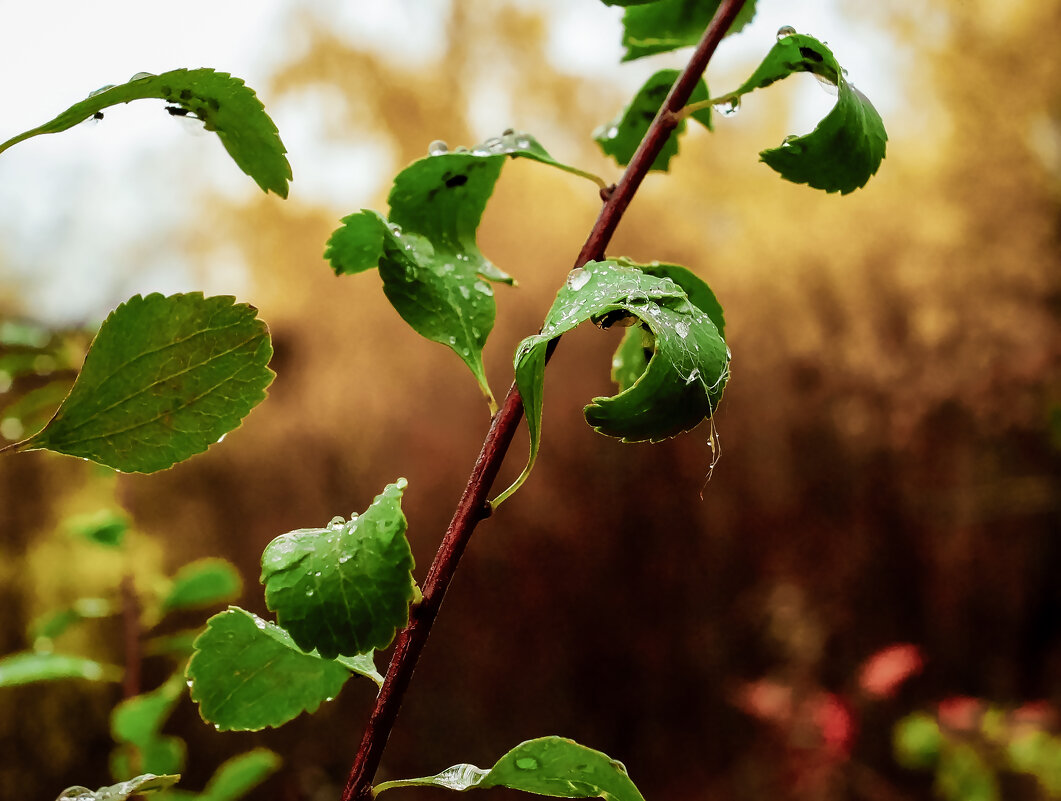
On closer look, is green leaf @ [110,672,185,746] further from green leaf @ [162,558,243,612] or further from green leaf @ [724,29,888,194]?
green leaf @ [724,29,888,194]

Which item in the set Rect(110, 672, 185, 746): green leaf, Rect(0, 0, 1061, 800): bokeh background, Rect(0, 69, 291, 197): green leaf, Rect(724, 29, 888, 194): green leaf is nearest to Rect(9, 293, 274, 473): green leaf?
Rect(0, 69, 291, 197): green leaf

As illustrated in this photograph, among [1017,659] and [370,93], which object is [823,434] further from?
[370,93]

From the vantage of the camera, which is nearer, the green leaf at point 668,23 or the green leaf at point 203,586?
the green leaf at point 668,23

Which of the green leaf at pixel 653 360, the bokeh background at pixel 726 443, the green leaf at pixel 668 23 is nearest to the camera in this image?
the green leaf at pixel 653 360

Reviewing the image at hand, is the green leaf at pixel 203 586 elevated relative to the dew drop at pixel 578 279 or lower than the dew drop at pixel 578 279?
lower

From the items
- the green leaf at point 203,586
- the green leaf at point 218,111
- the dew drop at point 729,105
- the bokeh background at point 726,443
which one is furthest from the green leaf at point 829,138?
the bokeh background at point 726,443

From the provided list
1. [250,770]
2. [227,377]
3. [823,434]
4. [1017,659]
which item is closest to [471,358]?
[227,377]

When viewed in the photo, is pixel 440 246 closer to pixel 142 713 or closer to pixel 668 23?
pixel 668 23

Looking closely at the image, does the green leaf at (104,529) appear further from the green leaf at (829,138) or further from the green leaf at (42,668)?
the green leaf at (829,138)
